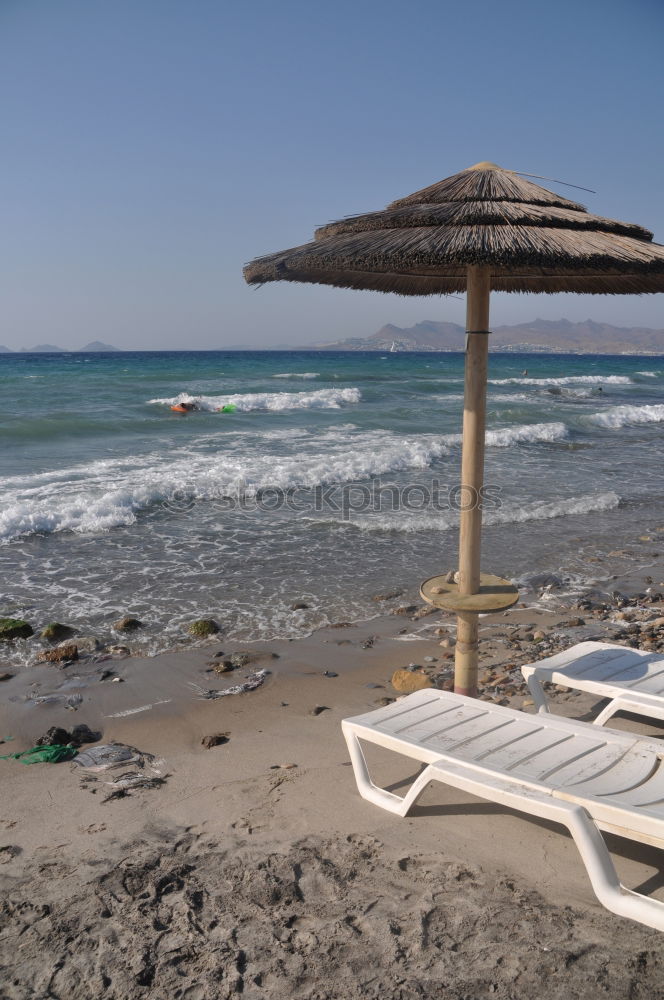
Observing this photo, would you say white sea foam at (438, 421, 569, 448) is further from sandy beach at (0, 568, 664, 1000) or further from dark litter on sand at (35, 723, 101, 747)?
dark litter on sand at (35, 723, 101, 747)

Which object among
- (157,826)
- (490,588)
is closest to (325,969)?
(157,826)

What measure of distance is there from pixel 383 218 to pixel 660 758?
114 inches

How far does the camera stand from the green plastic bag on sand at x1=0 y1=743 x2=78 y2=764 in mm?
4137

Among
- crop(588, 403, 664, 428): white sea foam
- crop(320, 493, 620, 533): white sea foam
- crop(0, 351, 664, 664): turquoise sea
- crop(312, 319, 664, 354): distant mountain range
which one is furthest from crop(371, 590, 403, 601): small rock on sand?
crop(312, 319, 664, 354): distant mountain range

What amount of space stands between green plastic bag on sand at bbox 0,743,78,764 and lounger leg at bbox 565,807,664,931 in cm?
296

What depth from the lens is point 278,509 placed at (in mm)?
10688

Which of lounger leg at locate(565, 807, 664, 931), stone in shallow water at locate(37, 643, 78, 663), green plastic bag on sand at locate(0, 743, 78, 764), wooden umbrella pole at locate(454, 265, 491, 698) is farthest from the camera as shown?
stone in shallow water at locate(37, 643, 78, 663)

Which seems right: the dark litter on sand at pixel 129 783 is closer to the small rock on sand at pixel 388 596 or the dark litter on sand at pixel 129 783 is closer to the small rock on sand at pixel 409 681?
the small rock on sand at pixel 409 681

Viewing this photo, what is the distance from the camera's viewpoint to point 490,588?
392 centimetres

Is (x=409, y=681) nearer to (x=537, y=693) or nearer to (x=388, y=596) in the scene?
(x=537, y=693)

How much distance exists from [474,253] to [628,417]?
22.8m

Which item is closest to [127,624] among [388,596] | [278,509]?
[388,596]

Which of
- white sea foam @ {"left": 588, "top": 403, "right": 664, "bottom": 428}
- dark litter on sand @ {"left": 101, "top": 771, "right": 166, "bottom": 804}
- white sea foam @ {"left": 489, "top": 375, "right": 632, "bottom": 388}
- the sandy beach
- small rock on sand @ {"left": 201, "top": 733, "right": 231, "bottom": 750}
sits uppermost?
white sea foam @ {"left": 489, "top": 375, "right": 632, "bottom": 388}

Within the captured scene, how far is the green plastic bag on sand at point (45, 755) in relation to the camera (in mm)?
4137
